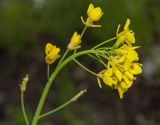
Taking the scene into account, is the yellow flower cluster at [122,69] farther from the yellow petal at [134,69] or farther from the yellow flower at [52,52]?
the yellow flower at [52,52]

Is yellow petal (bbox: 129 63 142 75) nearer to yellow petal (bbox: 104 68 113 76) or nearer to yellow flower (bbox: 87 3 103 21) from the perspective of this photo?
yellow petal (bbox: 104 68 113 76)

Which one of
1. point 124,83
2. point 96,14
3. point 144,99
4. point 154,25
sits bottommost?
point 144,99

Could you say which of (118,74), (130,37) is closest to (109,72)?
(118,74)

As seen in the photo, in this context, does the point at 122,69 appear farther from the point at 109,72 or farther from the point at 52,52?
the point at 52,52

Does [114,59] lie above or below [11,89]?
above

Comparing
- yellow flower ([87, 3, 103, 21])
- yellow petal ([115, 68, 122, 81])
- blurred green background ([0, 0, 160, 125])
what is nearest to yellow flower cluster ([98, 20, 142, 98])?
yellow petal ([115, 68, 122, 81])

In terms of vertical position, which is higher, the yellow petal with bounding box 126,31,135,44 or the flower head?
the yellow petal with bounding box 126,31,135,44

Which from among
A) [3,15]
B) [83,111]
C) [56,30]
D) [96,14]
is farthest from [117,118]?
[96,14]

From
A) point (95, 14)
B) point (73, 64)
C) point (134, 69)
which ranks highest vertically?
point (95, 14)

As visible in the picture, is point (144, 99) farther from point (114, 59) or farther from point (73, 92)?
point (114, 59)
